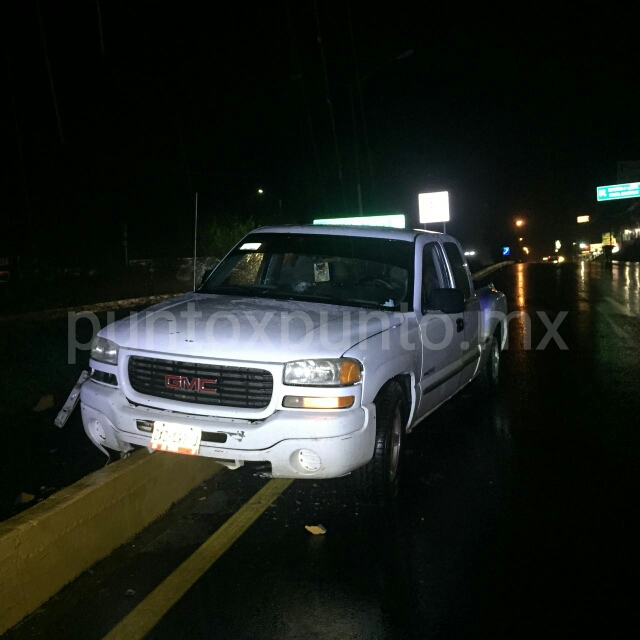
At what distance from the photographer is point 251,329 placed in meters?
4.62

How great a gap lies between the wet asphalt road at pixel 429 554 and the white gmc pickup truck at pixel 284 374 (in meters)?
0.43

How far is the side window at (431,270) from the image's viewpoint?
→ 233 inches

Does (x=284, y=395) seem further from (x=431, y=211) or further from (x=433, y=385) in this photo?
(x=431, y=211)

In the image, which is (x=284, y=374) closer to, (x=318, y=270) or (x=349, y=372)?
(x=349, y=372)

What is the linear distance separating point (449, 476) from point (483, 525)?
0.96 meters

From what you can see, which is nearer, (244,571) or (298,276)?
(244,571)

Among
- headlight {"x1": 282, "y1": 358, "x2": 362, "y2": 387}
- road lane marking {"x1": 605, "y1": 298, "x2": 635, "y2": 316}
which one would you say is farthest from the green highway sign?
headlight {"x1": 282, "y1": 358, "x2": 362, "y2": 387}

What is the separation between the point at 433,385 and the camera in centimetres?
580

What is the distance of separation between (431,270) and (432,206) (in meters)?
45.1

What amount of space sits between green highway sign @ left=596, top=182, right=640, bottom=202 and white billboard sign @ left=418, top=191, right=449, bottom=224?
43288mm

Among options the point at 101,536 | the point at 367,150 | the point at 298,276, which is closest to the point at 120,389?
the point at 101,536

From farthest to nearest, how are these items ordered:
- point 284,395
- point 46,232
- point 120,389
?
point 46,232
point 120,389
point 284,395

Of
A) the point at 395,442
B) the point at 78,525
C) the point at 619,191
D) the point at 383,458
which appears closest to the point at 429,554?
the point at 383,458

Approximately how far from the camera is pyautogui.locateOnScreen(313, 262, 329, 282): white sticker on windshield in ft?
19.7
